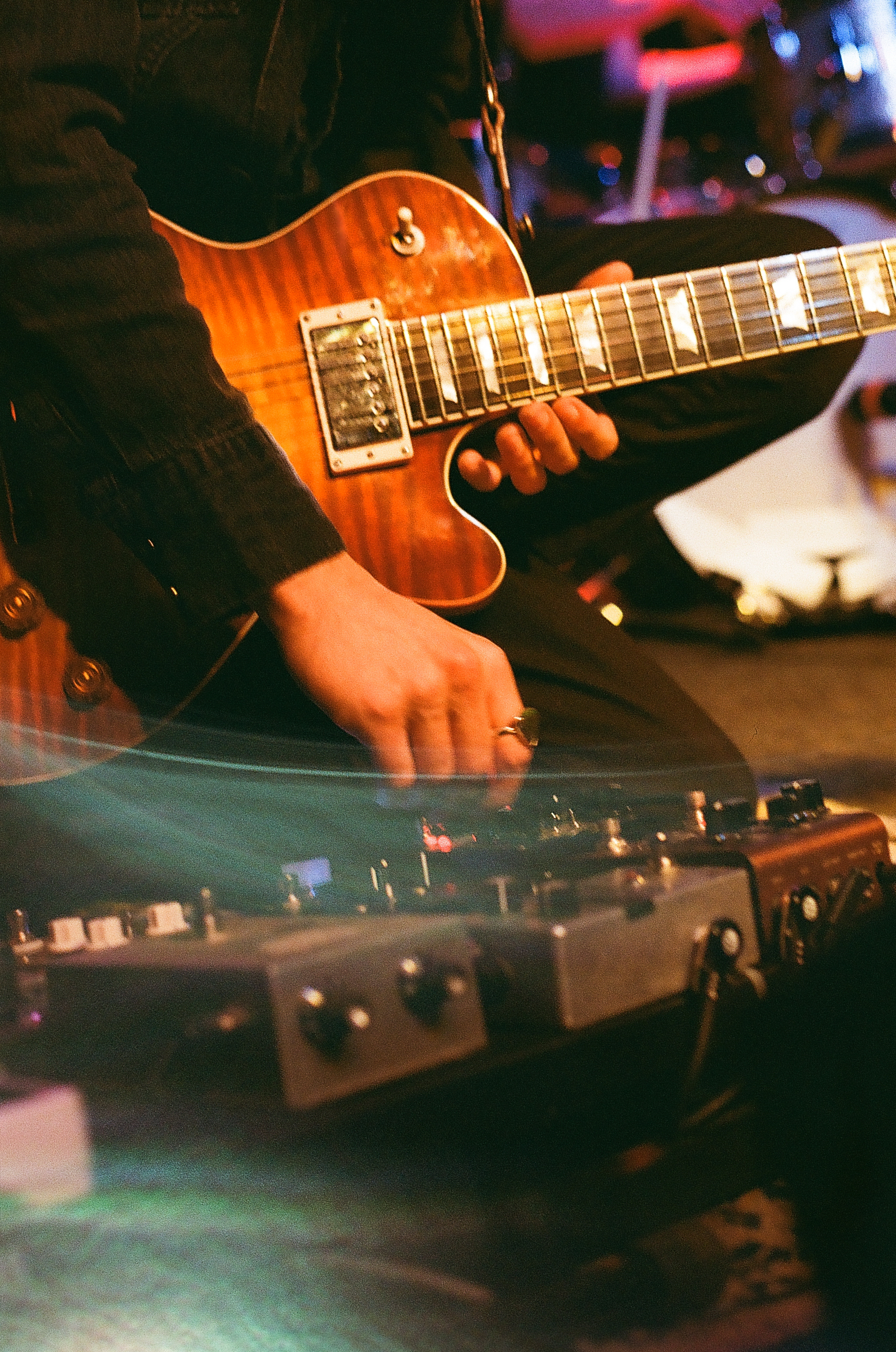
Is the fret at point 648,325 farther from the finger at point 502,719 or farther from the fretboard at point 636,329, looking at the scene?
the finger at point 502,719

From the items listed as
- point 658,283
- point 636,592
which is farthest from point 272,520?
point 636,592

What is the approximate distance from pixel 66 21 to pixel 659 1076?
67cm

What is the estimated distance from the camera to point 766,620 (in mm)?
2436

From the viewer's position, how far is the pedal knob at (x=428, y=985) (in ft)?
1.54

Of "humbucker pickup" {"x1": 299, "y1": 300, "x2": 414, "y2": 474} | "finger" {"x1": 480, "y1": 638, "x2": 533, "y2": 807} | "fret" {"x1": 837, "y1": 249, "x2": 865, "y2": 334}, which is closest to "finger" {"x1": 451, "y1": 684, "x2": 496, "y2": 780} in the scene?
"finger" {"x1": 480, "y1": 638, "x2": 533, "y2": 807}

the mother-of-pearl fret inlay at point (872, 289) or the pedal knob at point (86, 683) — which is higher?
Result: the mother-of-pearl fret inlay at point (872, 289)

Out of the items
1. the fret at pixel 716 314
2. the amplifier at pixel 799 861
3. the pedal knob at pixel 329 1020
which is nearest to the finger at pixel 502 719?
the amplifier at pixel 799 861

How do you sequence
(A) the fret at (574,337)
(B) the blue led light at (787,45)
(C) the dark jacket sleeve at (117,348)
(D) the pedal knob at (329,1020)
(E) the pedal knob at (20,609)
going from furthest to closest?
1. (B) the blue led light at (787,45)
2. (A) the fret at (574,337)
3. (E) the pedal knob at (20,609)
4. (C) the dark jacket sleeve at (117,348)
5. (D) the pedal knob at (329,1020)

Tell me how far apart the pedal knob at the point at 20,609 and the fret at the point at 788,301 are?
65 cm

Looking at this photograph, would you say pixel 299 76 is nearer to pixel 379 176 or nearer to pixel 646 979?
pixel 379 176

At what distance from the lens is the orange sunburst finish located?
→ 2.61ft

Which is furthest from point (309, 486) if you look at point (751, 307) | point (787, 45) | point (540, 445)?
point (787, 45)

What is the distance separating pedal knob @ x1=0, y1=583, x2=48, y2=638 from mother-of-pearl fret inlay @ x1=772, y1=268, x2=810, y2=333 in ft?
2.14

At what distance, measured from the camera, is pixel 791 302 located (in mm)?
922
